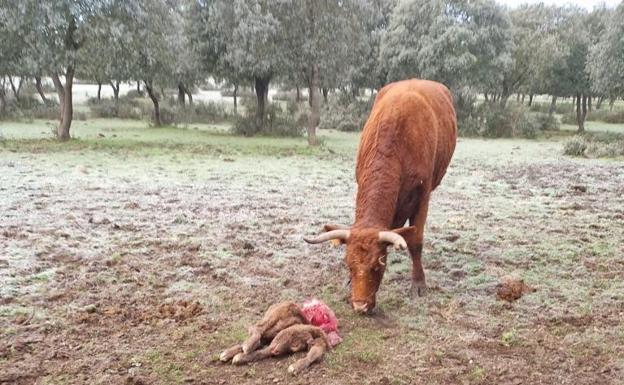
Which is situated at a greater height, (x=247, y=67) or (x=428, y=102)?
(x=247, y=67)

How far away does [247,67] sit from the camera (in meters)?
19.1

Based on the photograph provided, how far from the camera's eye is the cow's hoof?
16.6 ft

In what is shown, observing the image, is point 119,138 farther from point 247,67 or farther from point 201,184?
point 201,184

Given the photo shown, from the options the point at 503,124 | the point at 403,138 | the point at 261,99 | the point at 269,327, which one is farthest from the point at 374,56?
the point at 269,327

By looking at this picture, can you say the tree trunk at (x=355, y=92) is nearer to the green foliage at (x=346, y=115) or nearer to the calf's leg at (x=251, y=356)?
the green foliage at (x=346, y=115)

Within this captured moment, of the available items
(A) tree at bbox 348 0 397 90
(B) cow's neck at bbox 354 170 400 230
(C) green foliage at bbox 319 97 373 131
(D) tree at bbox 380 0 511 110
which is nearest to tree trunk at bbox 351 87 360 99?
(C) green foliage at bbox 319 97 373 131

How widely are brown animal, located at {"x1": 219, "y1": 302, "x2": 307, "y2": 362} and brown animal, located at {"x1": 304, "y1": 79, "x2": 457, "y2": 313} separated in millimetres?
477

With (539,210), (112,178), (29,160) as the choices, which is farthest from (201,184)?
(539,210)

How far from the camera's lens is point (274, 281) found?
5414 mm

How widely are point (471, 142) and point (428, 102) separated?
1705cm

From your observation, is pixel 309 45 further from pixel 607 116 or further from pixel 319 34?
pixel 607 116

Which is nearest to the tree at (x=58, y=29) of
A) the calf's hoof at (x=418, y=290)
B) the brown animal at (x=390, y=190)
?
the brown animal at (x=390, y=190)

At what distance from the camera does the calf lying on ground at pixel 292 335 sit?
379 cm

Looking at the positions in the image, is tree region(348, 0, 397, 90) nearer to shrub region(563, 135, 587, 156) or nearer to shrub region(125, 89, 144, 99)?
shrub region(563, 135, 587, 156)
